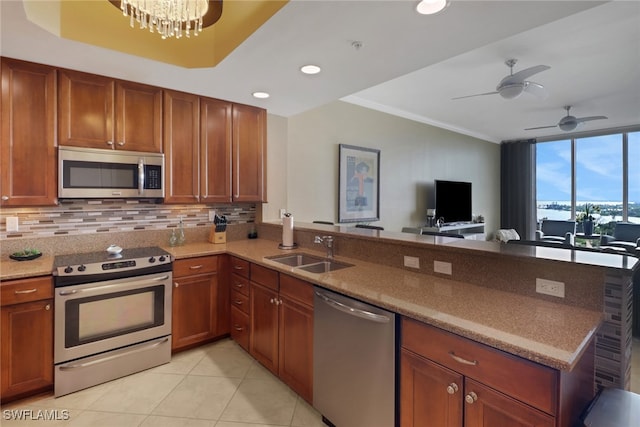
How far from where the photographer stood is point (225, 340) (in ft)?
9.81

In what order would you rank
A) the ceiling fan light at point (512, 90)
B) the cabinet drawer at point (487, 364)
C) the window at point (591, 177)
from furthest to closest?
the window at point (591, 177) < the ceiling fan light at point (512, 90) < the cabinet drawer at point (487, 364)

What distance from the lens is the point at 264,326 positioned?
7.94 ft

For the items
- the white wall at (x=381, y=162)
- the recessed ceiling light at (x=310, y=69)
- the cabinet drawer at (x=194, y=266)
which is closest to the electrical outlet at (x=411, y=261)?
the recessed ceiling light at (x=310, y=69)

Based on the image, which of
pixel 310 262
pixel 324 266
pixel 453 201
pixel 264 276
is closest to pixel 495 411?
pixel 324 266

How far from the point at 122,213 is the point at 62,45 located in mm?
1424

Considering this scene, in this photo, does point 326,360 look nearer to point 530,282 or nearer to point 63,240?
point 530,282

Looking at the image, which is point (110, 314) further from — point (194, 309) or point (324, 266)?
point (324, 266)

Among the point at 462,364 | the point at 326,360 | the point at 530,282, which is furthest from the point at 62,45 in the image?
the point at 530,282

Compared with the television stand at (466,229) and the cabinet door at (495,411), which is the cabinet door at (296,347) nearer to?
the cabinet door at (495,411)

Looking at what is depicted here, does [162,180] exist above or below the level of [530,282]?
above

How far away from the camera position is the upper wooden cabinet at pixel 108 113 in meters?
2.41

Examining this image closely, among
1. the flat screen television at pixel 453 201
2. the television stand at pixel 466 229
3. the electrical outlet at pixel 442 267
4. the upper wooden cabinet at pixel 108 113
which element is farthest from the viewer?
the flat screen television at pixel 453 201

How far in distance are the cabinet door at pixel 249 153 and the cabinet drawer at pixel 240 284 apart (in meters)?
0.92

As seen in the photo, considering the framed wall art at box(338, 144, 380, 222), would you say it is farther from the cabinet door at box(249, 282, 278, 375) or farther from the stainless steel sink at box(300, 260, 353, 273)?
the cabinet door at box(249, 282, 278, 375)
